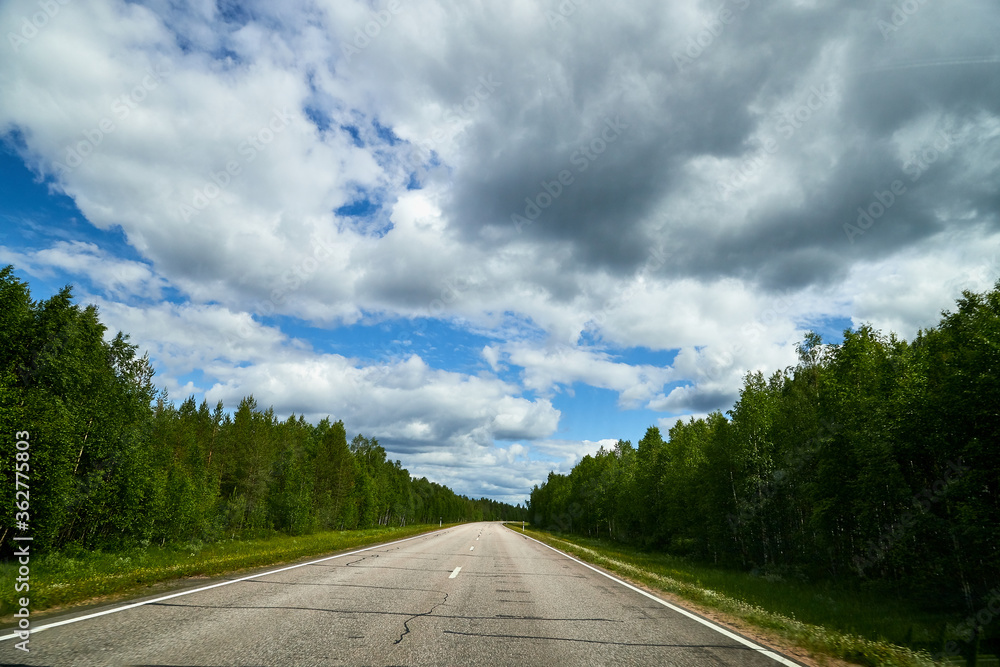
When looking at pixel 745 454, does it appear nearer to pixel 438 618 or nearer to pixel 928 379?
pixel 928 379

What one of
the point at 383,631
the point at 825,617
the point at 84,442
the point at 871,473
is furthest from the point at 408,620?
the point at 84,442

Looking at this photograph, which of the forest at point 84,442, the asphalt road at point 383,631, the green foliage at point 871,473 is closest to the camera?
the asphalt road at point 383,631

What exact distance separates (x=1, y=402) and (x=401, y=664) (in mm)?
18862

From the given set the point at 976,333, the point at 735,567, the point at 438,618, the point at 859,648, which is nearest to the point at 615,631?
the point at 438,618

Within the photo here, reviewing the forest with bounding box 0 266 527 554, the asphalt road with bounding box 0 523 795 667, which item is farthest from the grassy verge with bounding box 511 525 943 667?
the forest with bounding box 0 266 527 554

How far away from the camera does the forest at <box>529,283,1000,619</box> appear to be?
13023 millimetres

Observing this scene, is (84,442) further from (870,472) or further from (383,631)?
(870,472)

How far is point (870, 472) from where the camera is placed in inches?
662

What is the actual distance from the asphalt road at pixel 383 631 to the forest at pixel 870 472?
10.6 metres

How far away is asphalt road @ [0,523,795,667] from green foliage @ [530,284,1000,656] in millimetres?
8951

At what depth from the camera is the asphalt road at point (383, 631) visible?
4.99 meters

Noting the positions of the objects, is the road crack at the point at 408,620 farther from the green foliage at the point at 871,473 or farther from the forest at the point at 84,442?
the forest at the point at 84,442

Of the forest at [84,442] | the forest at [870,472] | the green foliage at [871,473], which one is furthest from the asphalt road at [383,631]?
the forest at [84,442]

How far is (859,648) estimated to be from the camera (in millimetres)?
6531
